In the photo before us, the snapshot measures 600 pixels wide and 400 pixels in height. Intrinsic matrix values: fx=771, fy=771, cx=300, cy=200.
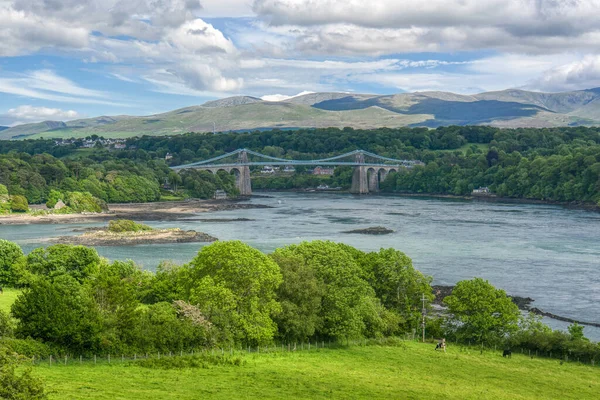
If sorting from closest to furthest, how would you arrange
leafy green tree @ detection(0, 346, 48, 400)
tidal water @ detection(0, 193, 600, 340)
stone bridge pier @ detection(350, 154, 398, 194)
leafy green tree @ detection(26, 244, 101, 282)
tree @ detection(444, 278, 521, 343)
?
1. leafy green tree @ detection(0, 346, 48, 400)
2. tree @ detection(444, 278, 521, 343)
3. leafy green tree @ detection(26, 244, 101, 282)
4. tidal water @ detection(0, 193, 600, 340)
5. stone bridge pier @ detection(350, 154, 398, 194)

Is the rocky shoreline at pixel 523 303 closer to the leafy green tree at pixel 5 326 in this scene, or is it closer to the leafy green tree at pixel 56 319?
the leafy green tree at pixel 56 319

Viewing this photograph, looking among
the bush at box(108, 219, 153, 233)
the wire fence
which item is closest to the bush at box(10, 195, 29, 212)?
the bush at box(108, 219, 153, 233)

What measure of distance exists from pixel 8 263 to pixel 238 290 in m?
16.5

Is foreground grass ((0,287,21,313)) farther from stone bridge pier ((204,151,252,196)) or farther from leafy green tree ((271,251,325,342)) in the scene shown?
stone bridge pier ((204,151,252,196))

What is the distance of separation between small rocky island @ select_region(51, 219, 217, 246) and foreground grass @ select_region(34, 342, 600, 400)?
125ft

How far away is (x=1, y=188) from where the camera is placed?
89062 mm

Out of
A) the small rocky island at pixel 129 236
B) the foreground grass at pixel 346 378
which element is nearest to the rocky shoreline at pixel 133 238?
the small rocky island at pixel 129 236

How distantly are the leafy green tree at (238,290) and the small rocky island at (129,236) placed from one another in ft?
117

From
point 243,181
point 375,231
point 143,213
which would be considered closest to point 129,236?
point 375,231

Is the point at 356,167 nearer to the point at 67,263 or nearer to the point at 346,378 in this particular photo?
the point at 67,263

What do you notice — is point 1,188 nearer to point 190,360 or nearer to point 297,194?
point 297,194

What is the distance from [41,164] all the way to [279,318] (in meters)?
83.9

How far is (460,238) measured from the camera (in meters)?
63.5

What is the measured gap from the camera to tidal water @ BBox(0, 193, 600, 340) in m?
42.8
